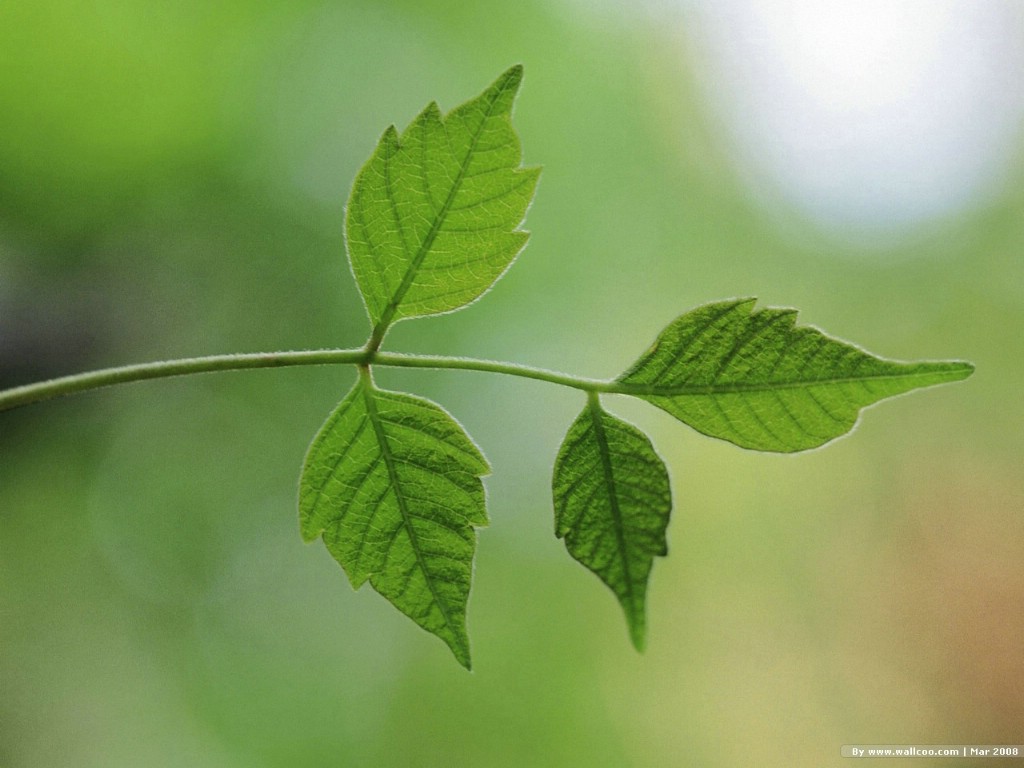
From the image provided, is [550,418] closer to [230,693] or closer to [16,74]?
[230,693]

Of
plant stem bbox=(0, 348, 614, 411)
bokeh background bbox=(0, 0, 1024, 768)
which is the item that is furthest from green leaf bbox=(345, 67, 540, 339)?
bokeh background bbox=(0, 0, 1024, 768)

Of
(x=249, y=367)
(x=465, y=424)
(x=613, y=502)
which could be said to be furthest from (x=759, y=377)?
(x=465, y=424)

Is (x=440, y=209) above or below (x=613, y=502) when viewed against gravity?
above

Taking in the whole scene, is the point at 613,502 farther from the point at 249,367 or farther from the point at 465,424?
the point at 465,424

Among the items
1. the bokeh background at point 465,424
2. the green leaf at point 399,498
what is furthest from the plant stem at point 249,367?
the bokeh background at point 465,424

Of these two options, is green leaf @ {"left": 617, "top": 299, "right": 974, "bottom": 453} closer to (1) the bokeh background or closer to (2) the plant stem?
(2) the plant stem

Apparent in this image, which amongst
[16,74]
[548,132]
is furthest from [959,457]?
[16,74]
